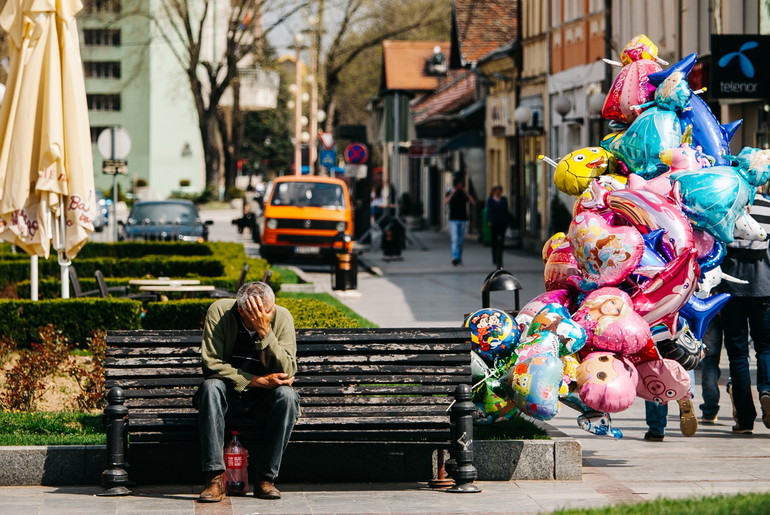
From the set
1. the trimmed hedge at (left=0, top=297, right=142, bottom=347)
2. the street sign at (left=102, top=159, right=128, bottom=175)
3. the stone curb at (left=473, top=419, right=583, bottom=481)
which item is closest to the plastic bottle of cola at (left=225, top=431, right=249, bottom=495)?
the stone curb at (left=473, top=419, right=583, bottom=481)

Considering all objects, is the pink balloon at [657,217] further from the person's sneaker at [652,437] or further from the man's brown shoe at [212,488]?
the man's brown shoe at [212,488]

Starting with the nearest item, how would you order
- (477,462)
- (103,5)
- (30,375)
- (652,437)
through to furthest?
(477,462), (652,437), (30,375), (103,5)

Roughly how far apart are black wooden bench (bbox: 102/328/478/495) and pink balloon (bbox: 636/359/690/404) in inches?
50.0

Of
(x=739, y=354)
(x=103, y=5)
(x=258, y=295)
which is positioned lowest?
(x=739, y=354)

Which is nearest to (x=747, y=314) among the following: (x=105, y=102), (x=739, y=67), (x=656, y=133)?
(x=656, y=133)

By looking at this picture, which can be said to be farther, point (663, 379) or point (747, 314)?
point (747, 314)

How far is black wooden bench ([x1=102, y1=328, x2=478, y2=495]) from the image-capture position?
9039mm

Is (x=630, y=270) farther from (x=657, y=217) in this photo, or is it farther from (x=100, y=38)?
(x=100, y=38)

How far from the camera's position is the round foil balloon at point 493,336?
959 centimetres

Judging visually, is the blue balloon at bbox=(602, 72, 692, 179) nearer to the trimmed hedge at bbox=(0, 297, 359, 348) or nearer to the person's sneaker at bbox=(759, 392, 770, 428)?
the person's sneaker at bbox=(759, 392, 770, 428)

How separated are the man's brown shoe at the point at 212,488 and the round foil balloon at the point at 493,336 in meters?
1.85

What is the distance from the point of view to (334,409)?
364 inches

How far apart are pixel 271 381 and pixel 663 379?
2575mm

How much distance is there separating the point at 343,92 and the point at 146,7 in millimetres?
13952
